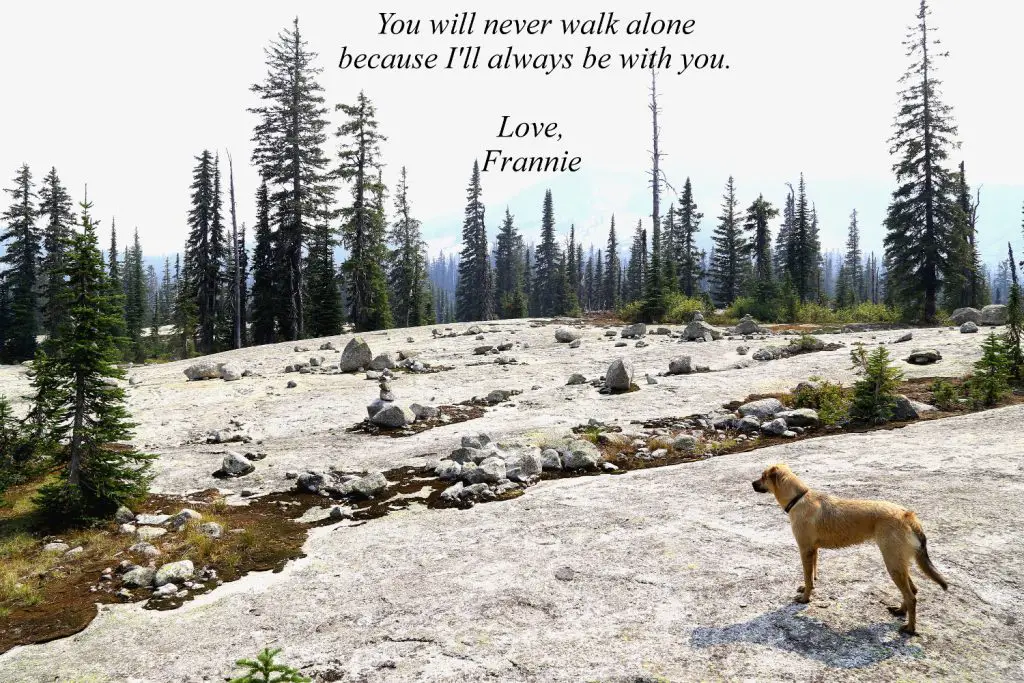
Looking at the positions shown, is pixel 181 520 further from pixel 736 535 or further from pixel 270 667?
pixel 736 535

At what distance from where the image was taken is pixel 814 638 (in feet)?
14.8

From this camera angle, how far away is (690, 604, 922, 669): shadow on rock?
4242mm

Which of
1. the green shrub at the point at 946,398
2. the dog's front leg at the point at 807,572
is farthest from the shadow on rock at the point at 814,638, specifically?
the green shrub at the point at 946,398

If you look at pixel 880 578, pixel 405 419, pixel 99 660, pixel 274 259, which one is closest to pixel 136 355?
pixel 274 259

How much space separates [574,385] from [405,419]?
5.73m

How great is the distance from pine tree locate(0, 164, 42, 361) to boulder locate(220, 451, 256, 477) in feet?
158

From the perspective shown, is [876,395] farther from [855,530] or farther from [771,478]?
[855,530]

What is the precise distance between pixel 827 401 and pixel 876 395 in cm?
103

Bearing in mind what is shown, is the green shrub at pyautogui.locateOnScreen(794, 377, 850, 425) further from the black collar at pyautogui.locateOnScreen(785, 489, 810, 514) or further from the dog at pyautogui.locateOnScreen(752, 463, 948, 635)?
the black collar at pyautogui.locateOnScreen(785, 489, 810, 514)

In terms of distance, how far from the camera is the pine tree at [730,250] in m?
70.8

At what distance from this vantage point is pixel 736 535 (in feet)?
21.8

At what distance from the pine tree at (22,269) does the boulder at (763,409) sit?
55.1 metres

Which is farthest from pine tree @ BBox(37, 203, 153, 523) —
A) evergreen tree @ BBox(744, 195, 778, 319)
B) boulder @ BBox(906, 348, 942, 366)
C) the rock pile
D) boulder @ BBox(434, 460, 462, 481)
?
evergreen tree @ BBox(744, 195, 778, 319)

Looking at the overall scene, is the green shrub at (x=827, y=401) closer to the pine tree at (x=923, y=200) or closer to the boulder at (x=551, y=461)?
the boulder at (x=551, y=461)
